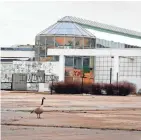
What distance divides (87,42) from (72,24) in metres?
5.93

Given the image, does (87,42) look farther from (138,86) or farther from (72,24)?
(138,86)

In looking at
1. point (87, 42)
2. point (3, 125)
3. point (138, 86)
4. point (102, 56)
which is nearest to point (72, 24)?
point (87, 42)

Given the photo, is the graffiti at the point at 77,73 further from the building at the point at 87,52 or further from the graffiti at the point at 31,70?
the graffiti at the point at 31,70

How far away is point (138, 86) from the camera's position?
204 ft

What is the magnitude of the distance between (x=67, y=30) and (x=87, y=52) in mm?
9920

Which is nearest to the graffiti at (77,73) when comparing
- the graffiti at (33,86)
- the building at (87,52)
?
the building at (87,52)

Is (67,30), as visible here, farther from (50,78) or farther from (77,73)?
(50,78)

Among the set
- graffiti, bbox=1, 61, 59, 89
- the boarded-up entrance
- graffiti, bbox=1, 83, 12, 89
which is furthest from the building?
graffiti, bbox=1, 83, 12, 89

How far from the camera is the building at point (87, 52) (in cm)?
6725

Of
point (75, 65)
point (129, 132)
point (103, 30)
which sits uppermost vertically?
point (103, 30)

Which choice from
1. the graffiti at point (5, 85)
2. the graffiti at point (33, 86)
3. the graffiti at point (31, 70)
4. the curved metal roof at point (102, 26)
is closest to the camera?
the graffiti at point (33, 86)

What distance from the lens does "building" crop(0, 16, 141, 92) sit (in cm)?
6725

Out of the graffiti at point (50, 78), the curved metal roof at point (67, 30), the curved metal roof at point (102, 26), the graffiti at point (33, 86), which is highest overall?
the curved metal roof at point (102, 26)

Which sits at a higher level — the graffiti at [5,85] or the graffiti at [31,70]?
the graffiti at [31,70]
